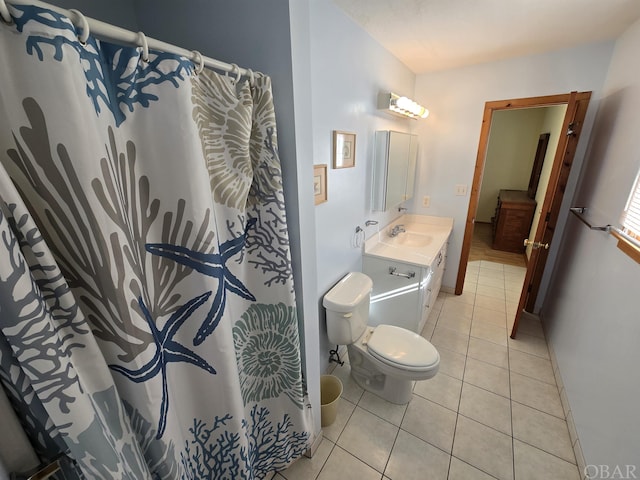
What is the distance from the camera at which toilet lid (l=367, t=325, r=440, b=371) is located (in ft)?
5.08

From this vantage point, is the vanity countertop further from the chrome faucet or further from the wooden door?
the wooden door

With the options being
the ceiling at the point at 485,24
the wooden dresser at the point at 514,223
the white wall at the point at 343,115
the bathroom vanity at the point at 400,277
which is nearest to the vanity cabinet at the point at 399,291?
the bathroom vanity at the point at 400,277

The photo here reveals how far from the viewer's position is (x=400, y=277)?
2080mm

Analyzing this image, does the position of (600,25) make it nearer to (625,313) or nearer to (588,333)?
(625,313)

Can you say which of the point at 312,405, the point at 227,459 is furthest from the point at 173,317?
the point at 312,405

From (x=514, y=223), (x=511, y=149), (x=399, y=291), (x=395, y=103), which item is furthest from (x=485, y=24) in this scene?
(x=511, y=149)

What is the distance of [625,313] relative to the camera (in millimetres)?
1210

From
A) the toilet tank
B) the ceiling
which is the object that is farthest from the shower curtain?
the ceiling

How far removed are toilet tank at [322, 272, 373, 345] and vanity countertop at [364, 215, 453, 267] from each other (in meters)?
0.47

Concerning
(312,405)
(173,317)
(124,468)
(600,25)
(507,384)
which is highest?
(600,25)

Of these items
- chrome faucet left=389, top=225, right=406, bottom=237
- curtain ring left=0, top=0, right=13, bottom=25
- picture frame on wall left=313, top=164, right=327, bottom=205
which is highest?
curtain ring left=0, top=0, right=13, bottom=25

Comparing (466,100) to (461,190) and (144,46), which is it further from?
(144,46)

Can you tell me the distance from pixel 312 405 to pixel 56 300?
1282mm

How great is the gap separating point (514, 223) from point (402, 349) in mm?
3380
